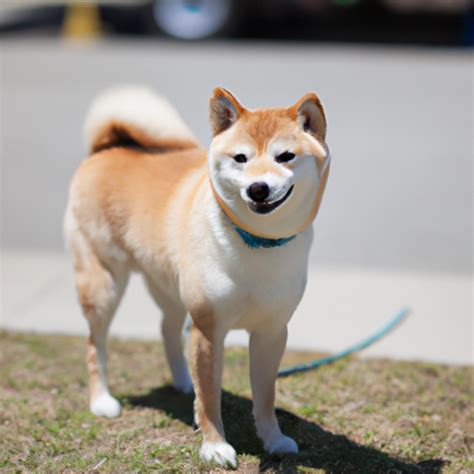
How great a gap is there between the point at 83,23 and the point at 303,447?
1461 centimetres

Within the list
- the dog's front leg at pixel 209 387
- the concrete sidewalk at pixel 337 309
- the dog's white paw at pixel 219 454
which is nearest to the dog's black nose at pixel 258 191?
the dog's front leg at pixel 209 387

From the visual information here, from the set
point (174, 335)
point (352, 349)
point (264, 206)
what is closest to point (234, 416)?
point (174, 335)

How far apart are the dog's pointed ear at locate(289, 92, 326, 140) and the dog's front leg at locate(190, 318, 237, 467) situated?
0.83 meters

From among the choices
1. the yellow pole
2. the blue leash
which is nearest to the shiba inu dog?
the blue leash

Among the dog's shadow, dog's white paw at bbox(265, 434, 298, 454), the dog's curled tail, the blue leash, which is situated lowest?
the blue leash

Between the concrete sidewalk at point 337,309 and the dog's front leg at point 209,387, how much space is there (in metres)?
1.65

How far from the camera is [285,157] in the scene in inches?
124

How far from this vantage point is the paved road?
7.13m

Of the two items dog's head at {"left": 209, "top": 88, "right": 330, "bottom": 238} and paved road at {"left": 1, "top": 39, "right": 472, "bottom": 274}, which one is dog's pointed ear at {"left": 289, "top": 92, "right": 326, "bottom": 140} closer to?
dog's head at {"left": 209, "top": 88, "right": 330, "bottom": 238}

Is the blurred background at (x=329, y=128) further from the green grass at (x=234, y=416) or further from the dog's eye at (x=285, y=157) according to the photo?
the dog's eye at (x=285, y=157)

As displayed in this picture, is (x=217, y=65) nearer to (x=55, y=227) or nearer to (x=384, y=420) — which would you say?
(x=55, y=227)

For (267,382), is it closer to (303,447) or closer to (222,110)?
(303,447)

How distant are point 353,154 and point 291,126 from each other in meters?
6.14

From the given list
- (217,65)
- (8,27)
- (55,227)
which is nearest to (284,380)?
(55,227)
